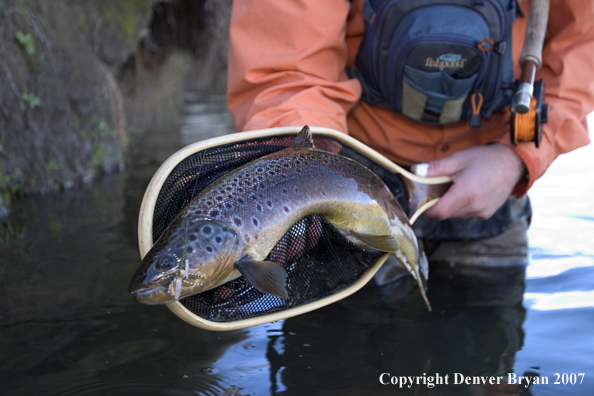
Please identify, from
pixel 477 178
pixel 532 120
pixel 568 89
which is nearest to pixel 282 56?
pixel 477 178

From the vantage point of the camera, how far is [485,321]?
8.21ft

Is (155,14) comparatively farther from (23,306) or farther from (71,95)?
(23,306)

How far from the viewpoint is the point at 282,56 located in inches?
89.4

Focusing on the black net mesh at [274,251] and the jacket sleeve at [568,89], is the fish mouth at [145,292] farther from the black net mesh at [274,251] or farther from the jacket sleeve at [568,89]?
the jacket sleeve at [568,89]

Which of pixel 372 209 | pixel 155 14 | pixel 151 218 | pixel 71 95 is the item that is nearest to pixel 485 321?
pixel 372 209

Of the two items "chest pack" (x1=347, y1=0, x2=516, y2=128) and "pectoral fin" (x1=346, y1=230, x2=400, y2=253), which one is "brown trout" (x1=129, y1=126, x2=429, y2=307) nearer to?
"pectoral fin" (x1=346, y1=230, x2=400, y2=253)

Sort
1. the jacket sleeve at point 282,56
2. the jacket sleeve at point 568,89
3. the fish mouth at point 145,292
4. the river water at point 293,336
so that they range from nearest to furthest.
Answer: the fish mouth at point 145,292, the river water at point 293,336, the jacket sleeve at point 282,56, the jacket sleeve at point 568,89

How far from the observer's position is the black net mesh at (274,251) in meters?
1.65

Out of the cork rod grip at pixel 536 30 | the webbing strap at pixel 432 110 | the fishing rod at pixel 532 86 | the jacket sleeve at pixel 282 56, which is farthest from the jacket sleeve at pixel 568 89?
the jacket sleeve at pixel 282 56

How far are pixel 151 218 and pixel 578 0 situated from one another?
2.15 m

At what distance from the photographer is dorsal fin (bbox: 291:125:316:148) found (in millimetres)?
1760

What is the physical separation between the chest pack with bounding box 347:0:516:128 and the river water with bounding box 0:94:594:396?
0.93m

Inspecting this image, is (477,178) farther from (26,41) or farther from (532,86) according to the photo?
(26,41)

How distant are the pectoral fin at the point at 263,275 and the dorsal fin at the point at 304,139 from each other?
0.45 metres
